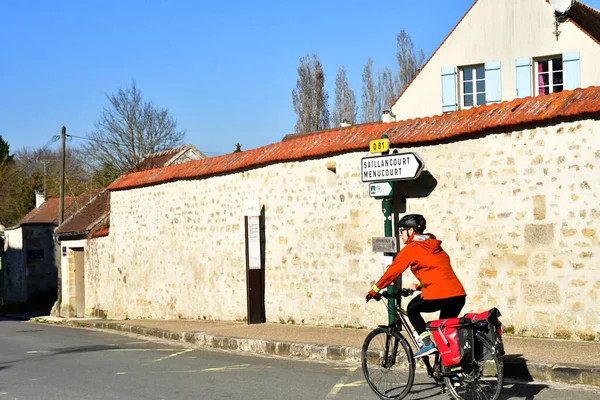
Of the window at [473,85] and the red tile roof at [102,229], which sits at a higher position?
the window at [473,85]

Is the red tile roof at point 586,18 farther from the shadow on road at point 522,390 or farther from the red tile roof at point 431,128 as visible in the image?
the shadow on road at point 522,390

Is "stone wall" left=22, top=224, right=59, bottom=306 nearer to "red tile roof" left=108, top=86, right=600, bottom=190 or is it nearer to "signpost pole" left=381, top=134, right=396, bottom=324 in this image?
"red tile roof" left=108, top=86, right=600, bottom=190

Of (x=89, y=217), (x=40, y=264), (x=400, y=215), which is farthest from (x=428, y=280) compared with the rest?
(x=40, y=264)

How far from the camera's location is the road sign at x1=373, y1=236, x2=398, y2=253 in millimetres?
10859

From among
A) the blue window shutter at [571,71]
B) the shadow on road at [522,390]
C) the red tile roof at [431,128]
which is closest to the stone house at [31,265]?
the red tile roof at [431,128]

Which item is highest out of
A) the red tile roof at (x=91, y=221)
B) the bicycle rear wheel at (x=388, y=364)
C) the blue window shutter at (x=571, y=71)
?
the blue window shutter at (x=571, y=71)

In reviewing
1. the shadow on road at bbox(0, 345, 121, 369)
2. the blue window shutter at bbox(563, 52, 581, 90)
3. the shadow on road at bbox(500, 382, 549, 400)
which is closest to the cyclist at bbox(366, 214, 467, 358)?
the shadow on road at bbox(500, 382, 549, 400)

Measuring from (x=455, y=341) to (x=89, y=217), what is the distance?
2062cm

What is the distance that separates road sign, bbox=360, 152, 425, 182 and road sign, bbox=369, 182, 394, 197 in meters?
0.08

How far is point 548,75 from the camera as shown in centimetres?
2455

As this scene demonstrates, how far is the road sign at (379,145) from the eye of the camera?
1118 centimetres

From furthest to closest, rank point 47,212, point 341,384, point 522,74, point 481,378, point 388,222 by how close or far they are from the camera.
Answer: point 47,212 → point 522,74 → point 388,222 → point 341,384 → point 481,378

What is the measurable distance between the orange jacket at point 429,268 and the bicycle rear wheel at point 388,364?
0.57 meters

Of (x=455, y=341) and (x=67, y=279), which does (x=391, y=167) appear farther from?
(x=67, y=279)
